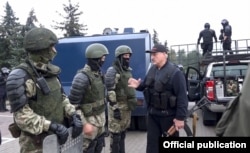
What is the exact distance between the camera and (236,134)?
137 cm

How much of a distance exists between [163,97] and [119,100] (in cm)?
137

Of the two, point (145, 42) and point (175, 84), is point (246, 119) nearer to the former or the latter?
point (175, 84)

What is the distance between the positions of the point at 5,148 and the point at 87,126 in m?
4.31

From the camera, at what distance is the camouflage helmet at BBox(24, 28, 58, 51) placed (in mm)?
3236

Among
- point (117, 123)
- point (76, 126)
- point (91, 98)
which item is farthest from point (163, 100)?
point (76, 126)

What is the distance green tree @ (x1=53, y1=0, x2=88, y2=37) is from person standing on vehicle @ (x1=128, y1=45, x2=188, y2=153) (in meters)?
32.4

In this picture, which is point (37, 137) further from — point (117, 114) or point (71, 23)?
point (71, 23)

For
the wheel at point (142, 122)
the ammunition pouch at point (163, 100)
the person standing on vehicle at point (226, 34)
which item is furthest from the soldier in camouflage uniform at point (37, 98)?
the person standing on vehicle at point (226, 34)

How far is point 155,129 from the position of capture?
502 cm

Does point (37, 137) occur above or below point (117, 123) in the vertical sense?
above

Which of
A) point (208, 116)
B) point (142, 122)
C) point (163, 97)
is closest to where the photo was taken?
point (163, 97)

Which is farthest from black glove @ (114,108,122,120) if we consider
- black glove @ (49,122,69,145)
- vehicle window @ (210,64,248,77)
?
vehicle window @ (210,64,248,77)

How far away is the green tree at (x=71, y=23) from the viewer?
36812 mm

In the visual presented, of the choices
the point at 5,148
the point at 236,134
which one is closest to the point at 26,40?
the point at 236,134
